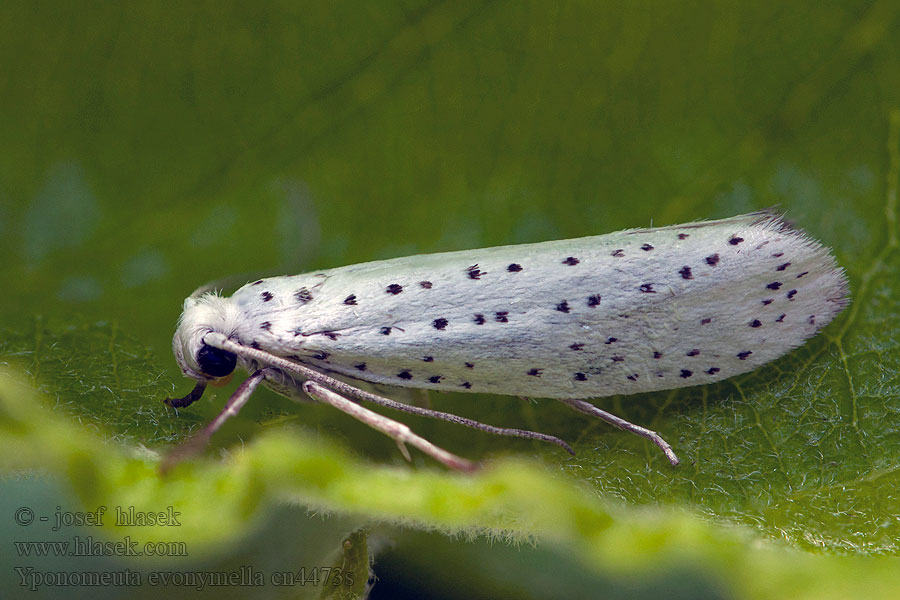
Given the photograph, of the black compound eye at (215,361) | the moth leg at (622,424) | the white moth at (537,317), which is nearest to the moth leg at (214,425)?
the white moth at (537,317)

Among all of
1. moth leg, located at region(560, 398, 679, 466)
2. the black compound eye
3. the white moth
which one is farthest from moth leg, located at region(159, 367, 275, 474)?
moth leg, located at region(560, 398, 679, 466)

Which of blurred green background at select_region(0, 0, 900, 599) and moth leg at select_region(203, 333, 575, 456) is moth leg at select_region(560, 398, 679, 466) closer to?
blurred green background at select_region(0, 0, 900, 599)

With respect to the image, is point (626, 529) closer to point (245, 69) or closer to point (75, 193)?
point (245, 69)

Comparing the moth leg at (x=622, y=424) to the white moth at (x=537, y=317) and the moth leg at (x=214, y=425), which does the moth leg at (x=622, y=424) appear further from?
the moth leg at (x=214, y=425)

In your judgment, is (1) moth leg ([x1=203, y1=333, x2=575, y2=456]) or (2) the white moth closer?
(1) moth leg ([x1=203, y1=333, x2=575, y2=456])

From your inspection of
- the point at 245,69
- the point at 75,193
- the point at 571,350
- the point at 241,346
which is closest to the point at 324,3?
the point at 245,69

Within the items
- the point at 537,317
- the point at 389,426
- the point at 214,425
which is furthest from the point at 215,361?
the point at 537,317
